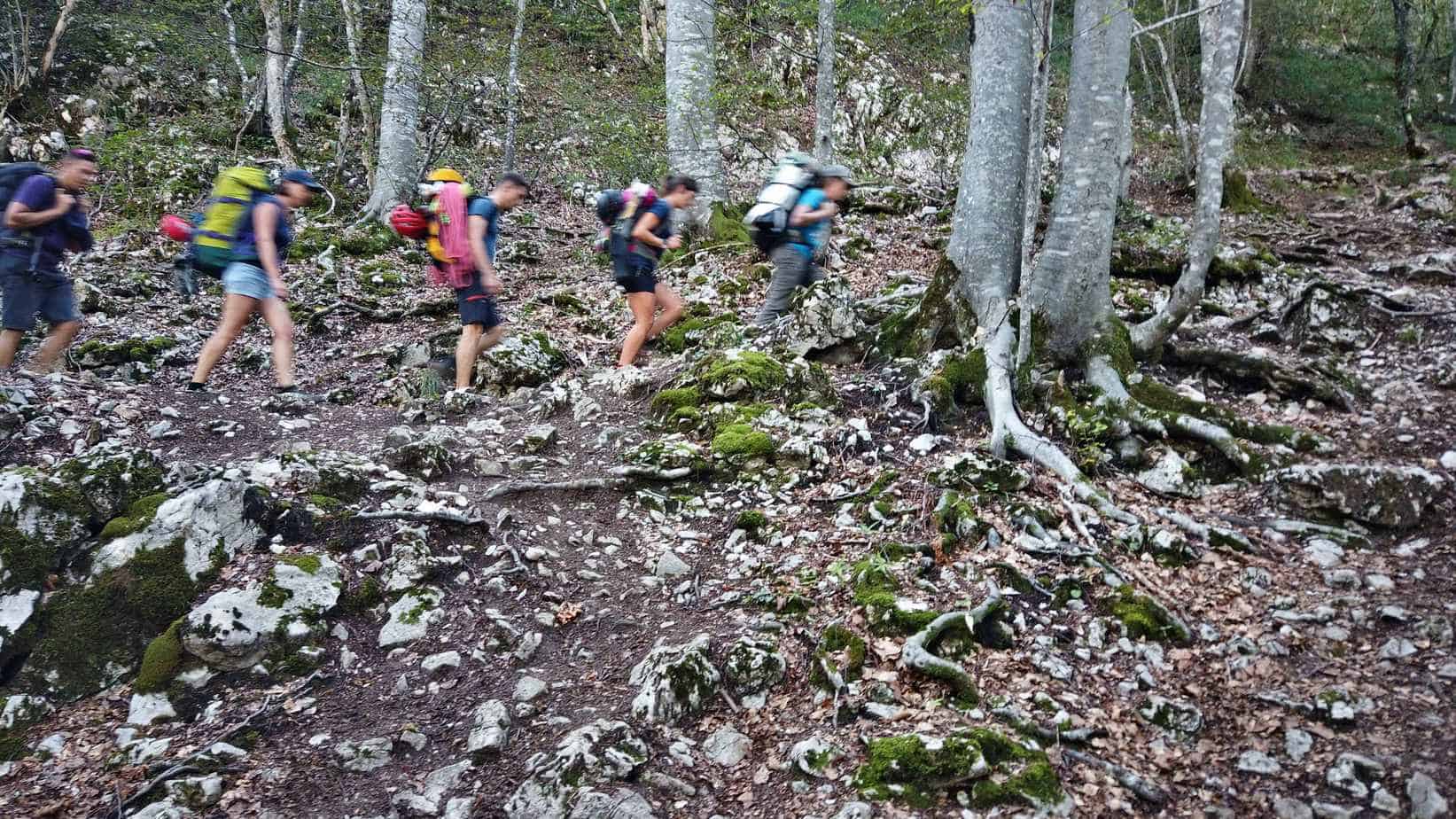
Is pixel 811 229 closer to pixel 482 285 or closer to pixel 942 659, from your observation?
pixel 482 285

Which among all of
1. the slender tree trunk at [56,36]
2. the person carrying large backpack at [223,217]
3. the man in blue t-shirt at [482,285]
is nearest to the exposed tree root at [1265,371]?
the man in blue t-shirt at [482,285]

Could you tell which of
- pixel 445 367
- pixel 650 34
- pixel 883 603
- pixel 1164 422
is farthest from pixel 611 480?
pixel 650 34

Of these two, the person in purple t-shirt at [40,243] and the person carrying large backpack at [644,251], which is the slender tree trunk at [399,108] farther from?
the person carrying large backpack at [644,251]

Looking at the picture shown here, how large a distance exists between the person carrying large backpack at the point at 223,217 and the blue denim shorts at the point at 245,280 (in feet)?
0.27

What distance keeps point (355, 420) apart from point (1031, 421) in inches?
239

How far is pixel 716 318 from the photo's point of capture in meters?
8.97

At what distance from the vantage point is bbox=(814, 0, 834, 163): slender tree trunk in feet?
32.7

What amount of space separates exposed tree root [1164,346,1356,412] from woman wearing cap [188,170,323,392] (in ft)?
26.6

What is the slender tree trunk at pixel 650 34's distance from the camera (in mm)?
18594

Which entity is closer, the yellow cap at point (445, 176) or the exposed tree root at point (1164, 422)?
the exposed tree root at point (1164, 422)

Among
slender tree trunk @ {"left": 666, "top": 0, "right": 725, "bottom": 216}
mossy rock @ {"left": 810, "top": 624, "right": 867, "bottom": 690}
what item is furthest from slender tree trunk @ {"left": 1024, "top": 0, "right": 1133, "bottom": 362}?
slender tree trunk @ {"left": 666, "top": 0, "right": 725, "bottom": 216}

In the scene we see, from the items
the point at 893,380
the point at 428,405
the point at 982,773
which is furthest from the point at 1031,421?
the point at 428,405

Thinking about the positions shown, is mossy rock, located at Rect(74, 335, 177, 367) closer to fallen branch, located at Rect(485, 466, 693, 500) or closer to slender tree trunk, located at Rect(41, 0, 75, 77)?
fallen branch, located at Rect(485, 466, 693, 500)

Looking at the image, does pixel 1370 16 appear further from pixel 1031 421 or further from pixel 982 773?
pixel 982 773
